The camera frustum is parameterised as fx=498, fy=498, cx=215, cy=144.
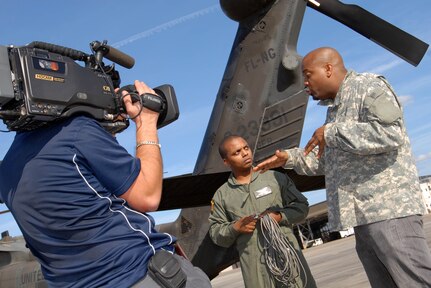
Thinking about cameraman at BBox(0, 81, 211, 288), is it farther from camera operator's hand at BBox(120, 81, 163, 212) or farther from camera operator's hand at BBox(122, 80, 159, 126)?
camera operator's hand at BBox(122, 80, 159, 126)

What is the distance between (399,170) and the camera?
3154mm

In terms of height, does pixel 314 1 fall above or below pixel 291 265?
above

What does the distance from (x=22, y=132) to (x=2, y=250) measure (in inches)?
270

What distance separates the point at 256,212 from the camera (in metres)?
4.15

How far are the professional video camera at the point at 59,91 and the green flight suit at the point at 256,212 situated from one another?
194 centimetres

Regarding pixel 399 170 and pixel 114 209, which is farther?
pixel 399 170

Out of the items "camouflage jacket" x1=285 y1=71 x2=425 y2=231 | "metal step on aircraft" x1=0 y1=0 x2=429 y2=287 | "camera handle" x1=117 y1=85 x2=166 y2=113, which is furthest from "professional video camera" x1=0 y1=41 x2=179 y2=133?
"metal step on aircraft" x1=0 y1=0 x2=429 y2=287

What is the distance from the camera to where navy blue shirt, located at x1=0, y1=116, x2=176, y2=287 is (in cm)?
199

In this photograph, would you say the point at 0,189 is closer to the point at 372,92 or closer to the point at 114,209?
the point at 114,209

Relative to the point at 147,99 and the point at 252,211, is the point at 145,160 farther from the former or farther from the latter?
the point at 252,211

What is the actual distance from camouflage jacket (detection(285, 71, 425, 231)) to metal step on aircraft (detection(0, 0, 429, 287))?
2494mm

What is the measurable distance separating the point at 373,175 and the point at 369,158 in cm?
11

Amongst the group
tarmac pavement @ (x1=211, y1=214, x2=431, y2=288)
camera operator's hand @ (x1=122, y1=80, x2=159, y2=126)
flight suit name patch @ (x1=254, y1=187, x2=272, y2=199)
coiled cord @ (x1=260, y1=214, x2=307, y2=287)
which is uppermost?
camera operator's hand @ (x1=122, y1=80, x2=159, y2=126)

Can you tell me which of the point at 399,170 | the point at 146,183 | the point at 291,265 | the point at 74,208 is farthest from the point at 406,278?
the point at 74,208
